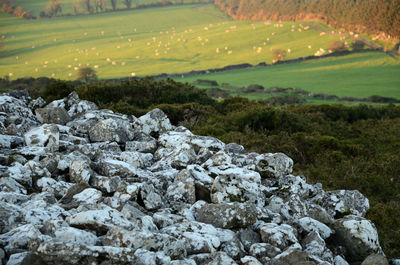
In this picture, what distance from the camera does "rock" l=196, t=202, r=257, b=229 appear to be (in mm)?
7172

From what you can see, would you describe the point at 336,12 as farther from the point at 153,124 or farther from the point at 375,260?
the point at 375,260

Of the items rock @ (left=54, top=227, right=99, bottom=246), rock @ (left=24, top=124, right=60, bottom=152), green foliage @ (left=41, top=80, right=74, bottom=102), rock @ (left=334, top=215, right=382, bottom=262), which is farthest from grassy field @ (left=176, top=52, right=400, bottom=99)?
rock @ (left=54, top=227, right=99, bottom=246)

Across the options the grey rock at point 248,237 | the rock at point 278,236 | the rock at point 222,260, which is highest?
the rock at point 222,260

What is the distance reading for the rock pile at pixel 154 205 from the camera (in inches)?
231

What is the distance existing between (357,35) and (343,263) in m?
90.4

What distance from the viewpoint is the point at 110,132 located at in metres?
10.9

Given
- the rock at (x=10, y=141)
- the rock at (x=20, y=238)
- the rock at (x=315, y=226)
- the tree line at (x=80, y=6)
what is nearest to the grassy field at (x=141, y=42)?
the tree line at (x=80, y=6)

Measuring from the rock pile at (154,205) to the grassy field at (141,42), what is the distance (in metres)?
62.8

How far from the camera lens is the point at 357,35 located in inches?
3509

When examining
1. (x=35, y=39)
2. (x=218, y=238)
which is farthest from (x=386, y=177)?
(x=35, y=39)

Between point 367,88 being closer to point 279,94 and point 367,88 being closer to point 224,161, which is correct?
point 279,94

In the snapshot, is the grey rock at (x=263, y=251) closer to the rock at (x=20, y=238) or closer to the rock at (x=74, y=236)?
the rock at (x=74, y=236)

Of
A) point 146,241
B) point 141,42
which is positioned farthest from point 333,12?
point 146,241

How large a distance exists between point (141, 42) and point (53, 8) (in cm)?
3452
